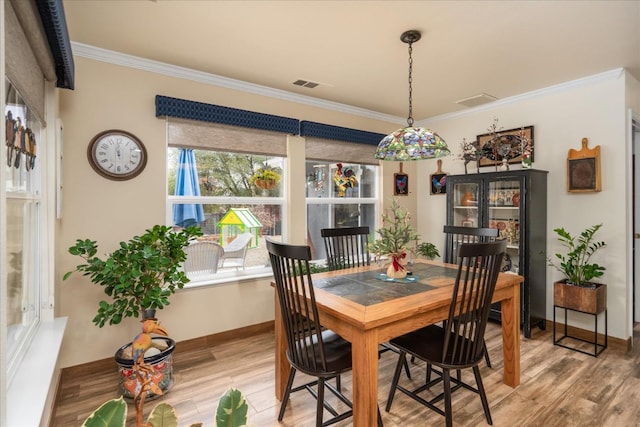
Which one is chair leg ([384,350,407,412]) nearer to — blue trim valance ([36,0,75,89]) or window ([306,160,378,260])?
window ([306,160,378,260])

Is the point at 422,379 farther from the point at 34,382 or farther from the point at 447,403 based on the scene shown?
the point at 34,382

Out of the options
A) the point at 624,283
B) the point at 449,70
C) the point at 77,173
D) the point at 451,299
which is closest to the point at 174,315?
the point at 77,173

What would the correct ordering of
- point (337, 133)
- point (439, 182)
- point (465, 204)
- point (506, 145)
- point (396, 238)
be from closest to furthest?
point (396, 238) < point (506, 145) < point (337, 133) < point (465, 204) < point (439, 182)

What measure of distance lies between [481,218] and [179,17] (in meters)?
3.39

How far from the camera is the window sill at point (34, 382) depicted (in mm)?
1248

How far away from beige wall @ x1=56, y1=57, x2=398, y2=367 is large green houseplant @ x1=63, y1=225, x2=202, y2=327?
355 mm

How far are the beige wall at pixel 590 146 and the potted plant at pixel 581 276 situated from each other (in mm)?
105

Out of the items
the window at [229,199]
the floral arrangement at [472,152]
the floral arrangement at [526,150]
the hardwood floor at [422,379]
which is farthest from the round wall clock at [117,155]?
the floral arrangement at [526,150]

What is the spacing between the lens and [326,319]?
1.87 meters

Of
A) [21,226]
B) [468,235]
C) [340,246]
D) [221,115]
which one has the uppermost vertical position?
Answer: [221,115]

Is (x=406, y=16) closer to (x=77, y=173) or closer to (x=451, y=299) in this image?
(x=451, y=299)

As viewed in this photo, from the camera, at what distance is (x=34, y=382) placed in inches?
57.4

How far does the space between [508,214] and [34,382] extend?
3963 millimetres

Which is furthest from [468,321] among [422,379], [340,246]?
[340,246]
